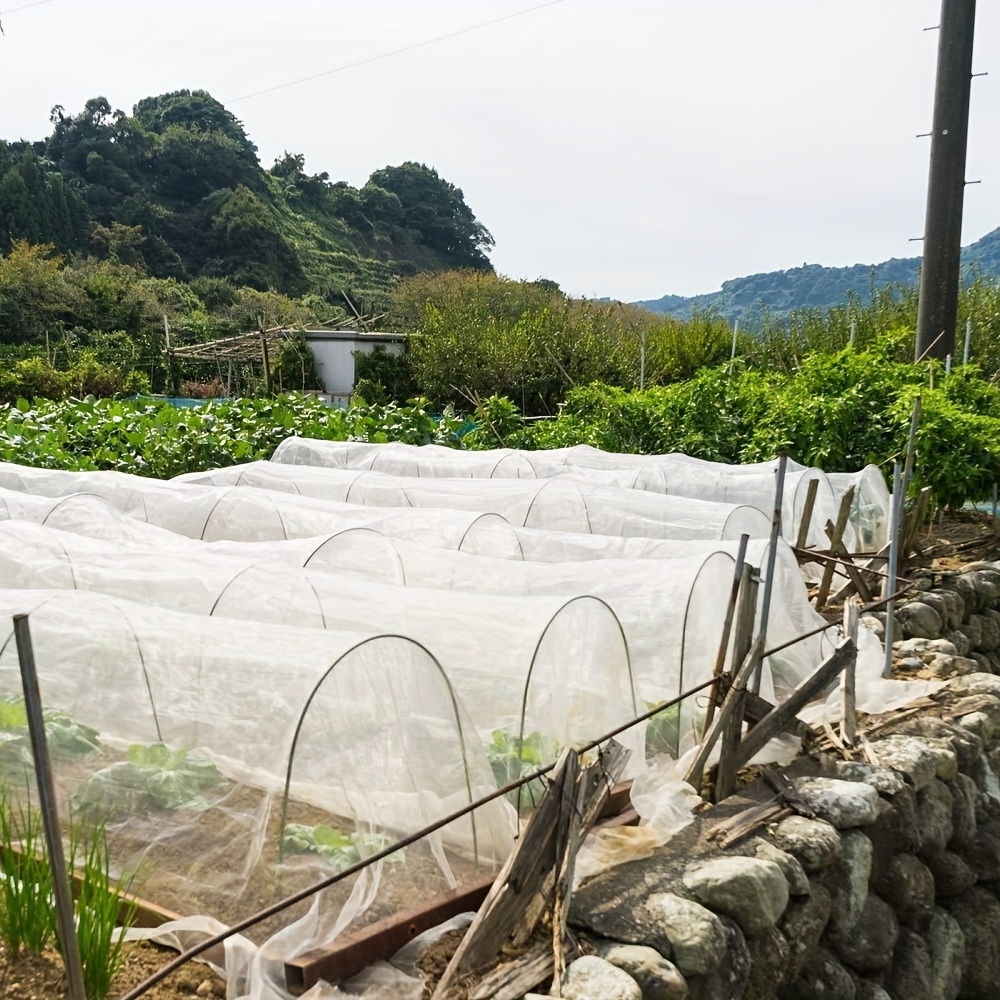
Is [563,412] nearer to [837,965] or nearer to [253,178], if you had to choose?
[837,965]

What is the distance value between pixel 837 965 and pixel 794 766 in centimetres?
91

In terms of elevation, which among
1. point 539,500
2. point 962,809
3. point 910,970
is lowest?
point 910,970

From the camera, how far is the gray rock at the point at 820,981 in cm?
365

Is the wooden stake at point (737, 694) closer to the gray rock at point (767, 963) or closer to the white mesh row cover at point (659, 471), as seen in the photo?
the gray rock at point (767, 963)

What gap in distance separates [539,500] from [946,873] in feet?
13.8

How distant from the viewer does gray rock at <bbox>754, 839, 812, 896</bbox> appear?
3.63 m

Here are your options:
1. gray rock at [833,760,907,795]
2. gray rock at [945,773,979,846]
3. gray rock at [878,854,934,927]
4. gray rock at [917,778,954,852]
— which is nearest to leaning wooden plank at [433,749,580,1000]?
gray rock at [833,760,907,795]

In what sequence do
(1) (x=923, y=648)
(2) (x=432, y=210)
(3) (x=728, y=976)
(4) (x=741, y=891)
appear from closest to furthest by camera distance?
(3) (x=728, y=976) → (4) (x=741, y=891) → (1) (x=923, y=648) → (2) (x=432, y=210)

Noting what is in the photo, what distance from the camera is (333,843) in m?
3.21

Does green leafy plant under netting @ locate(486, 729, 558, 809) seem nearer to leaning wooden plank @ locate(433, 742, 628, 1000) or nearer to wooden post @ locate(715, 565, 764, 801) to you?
leaning wooden plank @ locate(433, 742, 628, 1000)

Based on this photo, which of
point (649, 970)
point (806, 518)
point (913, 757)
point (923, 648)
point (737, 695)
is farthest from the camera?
point (806, 518)

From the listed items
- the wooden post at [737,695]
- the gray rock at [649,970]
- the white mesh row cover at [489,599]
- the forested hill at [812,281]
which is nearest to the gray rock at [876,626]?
the white mesh row cover at [489,599]

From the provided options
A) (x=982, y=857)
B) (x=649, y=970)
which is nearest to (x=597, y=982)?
(x=649, y=970)

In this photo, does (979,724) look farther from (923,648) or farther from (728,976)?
(728,976)
